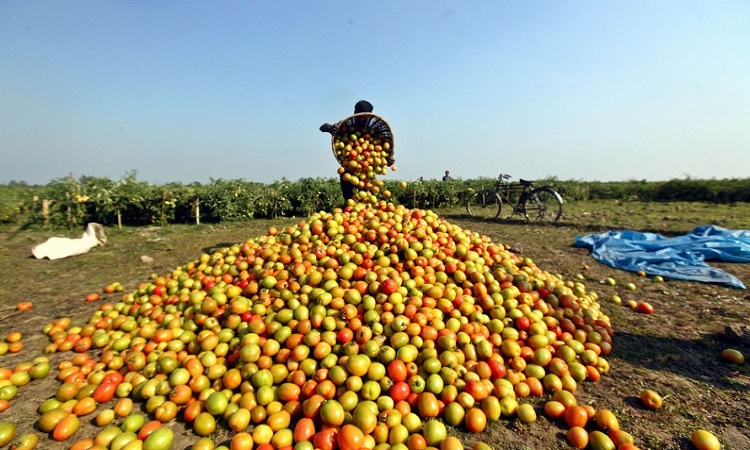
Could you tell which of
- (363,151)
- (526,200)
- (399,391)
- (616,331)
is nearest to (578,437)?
(399,391)

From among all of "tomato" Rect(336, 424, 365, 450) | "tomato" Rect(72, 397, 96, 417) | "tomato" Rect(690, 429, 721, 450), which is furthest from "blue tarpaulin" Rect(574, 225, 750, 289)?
"tomato" Rect(72, 397, 96, 417)

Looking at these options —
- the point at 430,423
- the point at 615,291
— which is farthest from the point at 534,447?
the point at 615,291

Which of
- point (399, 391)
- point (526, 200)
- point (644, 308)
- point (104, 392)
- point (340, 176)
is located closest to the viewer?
point (399, 391)

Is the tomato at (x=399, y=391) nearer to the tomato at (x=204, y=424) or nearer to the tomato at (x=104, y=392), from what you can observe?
the tomato at (x=204, y=424)

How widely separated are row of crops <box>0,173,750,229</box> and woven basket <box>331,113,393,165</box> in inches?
223

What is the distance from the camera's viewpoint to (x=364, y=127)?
27.7 ft

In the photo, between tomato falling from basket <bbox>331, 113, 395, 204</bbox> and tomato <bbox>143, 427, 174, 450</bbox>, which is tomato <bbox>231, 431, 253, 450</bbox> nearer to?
tomato <bbox>143, 427, 174, 450</bbox>

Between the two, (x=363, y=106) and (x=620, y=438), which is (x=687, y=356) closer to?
(x=620, y=438)

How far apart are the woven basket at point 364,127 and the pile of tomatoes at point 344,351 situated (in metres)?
3.22

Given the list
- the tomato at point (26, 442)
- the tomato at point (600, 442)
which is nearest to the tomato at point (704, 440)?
the tomato at point (600, 442)

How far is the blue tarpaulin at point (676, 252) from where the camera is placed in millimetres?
7889

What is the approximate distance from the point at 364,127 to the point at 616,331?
22.3 feet

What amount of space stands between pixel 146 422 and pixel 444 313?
3562mm

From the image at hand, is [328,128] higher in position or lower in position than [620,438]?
higher
